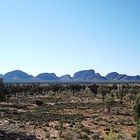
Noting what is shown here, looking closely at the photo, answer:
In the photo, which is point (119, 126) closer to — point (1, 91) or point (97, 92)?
point (1, 91)

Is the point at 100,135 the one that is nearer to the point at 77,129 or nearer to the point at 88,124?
the point at 77,129

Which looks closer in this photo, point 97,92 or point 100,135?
point 100,135

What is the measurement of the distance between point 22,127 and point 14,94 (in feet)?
279

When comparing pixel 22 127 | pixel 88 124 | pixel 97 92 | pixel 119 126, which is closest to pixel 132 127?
pixel 119 126

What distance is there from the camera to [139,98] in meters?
46.0

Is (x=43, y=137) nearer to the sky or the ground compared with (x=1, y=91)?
nearer to the ground

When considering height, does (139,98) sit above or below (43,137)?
above

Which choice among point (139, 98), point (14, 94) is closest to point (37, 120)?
point (139, 98)

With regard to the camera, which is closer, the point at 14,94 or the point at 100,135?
the point at 100,135

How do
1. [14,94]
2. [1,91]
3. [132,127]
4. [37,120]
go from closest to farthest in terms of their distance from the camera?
[132,127], [37,120], [1,91], [14,94]

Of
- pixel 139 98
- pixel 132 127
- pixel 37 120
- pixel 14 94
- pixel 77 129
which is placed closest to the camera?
pixel 139 98

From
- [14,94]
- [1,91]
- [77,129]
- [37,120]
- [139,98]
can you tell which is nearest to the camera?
[139,98]

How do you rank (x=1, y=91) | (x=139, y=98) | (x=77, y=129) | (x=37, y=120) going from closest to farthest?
(x=139, y=98) < (x=77, y=129) < (x=37, y=120) < (x=1, y=91)

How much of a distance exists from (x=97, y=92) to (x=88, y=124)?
83.2 meters
